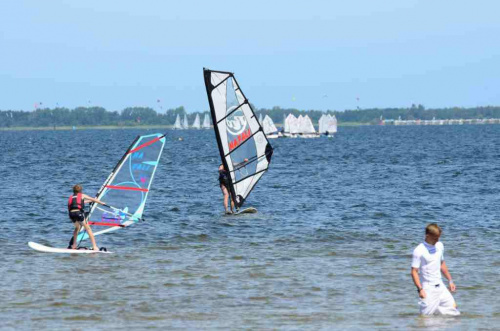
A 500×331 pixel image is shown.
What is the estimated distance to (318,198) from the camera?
35.2 m

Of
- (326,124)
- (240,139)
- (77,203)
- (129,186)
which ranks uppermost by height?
(240,139)

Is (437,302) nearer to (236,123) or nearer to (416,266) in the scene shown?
(416,266)

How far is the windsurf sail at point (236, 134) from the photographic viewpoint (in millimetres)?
27344

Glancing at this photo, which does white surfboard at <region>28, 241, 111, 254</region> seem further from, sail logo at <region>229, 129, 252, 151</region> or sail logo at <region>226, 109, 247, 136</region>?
sail logo at <region>226, 109, 247, 136</region>

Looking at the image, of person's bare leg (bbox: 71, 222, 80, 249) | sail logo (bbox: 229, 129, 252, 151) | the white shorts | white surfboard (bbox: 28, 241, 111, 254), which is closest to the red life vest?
person's bare leg (bbox: 71, 222, 80, 249)

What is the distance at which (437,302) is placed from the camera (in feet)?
41.5

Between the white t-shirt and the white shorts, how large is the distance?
154mm

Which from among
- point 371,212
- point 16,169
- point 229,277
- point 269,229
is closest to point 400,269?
point 229,277

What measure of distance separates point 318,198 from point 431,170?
2143 cm

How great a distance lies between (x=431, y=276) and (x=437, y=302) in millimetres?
482

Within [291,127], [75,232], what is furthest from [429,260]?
[291,127]

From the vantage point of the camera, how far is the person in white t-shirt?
12.3m

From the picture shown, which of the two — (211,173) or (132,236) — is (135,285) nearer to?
(132,236)

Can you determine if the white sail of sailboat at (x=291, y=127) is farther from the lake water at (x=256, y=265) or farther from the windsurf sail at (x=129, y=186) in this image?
the windsurf sail at (x=129, y=186)
